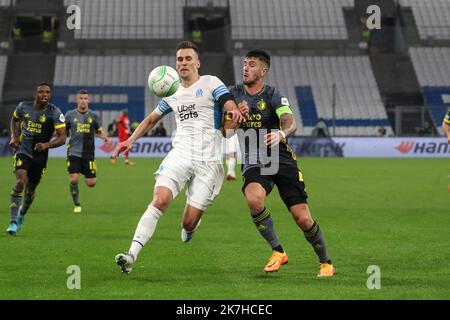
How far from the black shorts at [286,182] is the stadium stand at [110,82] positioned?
39.5 metres

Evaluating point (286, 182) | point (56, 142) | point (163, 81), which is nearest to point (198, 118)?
point (163, 81)

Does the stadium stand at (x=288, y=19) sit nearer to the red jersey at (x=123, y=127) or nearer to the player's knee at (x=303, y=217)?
the red jersey at (x=123, y=127)

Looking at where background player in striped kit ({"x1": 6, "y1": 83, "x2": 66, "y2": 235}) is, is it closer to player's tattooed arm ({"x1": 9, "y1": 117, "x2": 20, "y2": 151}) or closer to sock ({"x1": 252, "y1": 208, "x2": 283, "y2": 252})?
player's tattooed arm ({"x1": 9, "y1": 117, "x2": 20, "y2": 151})

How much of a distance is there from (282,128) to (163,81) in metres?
1.41

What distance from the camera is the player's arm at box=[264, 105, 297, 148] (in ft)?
31.8

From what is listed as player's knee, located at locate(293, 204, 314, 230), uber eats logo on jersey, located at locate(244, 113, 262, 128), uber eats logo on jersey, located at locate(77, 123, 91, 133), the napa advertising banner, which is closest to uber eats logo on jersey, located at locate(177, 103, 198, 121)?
uber eats logo on jersey, located at locate(244, 113, 262, 128)

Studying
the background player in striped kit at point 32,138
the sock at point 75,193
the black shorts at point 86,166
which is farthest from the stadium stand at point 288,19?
the background player in striped kit at point 32,138

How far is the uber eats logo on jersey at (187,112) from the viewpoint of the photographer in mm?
10367

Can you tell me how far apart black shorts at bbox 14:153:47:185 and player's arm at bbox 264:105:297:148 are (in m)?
5.99

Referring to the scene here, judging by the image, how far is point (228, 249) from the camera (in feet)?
41.2

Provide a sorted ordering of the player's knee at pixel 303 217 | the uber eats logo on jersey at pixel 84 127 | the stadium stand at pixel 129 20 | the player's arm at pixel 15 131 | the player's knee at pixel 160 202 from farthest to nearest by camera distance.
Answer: the stadium stand at pixel 129 20 → the uber eats logo on jersey at pixel 84 127 → the player's arm at pixel 15 131 → the player's knee at pixel 303 217 → the player's knee at pixel 160 202

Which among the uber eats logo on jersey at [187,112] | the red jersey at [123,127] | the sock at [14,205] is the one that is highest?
the red jersey at [123,127]

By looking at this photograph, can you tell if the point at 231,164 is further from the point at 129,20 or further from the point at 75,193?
the point at 129,20

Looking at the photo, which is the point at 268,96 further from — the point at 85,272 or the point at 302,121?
the point at 302,121
